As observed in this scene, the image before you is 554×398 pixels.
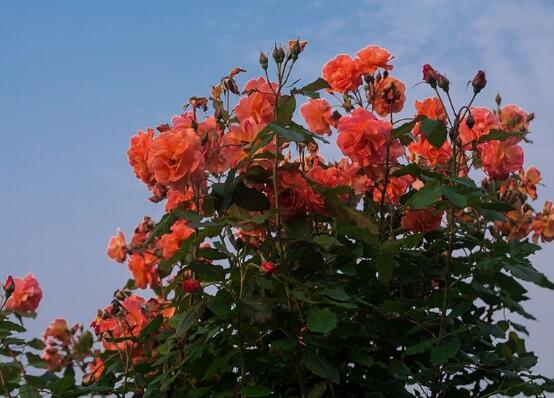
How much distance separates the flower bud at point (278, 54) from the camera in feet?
7.46

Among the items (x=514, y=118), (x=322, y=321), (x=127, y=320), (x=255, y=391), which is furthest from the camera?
(x=514, y=118)

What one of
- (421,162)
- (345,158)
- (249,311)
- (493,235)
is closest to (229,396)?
(249,311)

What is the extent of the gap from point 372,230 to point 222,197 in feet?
1.40

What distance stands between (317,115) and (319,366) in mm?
912

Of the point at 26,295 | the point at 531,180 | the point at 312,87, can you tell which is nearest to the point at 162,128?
the point at 312,87

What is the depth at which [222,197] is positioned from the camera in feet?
7.54

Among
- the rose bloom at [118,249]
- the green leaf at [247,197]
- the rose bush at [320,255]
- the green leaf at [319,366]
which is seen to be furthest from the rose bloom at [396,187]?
the rose bloom at [118,249]

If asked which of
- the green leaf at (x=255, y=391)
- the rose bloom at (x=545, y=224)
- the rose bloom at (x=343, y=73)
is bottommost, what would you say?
the green leaf at (x=255, y=391)

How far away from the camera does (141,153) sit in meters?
2.47

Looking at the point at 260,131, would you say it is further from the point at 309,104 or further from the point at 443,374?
the point at 443,374

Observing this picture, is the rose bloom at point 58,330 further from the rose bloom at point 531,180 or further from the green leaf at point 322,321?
the rose bloom at point 531,180

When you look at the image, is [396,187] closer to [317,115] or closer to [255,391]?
[317,115]

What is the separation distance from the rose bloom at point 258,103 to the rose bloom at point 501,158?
725 millimetres

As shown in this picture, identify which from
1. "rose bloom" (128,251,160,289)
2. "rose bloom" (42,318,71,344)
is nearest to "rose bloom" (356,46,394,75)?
"rose bloom" (128,251,160,289)
